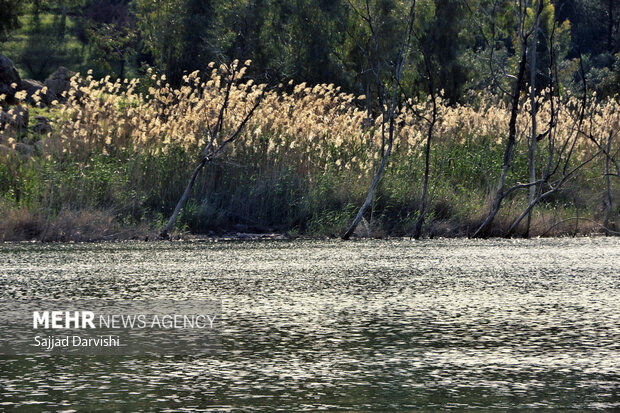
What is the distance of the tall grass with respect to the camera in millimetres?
13539

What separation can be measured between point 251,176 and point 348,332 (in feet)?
29.3

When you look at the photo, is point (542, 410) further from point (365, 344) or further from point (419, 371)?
point (365, 344)

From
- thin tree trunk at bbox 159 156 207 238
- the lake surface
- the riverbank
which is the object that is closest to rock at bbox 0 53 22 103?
thin tree trunk at bbox 159 156 207 238

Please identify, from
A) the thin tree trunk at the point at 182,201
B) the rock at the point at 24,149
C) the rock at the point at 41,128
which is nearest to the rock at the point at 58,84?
the rock at the point at 41,128


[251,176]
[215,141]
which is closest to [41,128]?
[215,141]

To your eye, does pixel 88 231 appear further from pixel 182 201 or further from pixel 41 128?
pixel 41 128

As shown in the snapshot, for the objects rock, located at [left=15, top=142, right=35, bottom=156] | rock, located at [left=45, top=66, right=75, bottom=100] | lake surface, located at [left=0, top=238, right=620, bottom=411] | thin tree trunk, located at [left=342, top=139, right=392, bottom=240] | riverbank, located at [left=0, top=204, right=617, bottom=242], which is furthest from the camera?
rock, located at [left=45, top=66, right=75, bottom=100]

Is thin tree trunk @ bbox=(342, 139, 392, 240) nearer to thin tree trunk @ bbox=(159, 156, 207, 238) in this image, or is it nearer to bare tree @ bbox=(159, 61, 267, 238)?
bare tree @ bbox=(159, 61, 267, 238)

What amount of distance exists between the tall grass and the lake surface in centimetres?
246

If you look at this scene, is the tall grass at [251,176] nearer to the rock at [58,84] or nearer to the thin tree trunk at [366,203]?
the thin tree trunk at [366,203]

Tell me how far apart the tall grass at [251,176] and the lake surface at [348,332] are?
246 cm

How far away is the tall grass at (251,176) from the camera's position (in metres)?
13.5

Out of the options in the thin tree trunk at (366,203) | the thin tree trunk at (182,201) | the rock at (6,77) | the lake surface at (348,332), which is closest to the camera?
the lake surface at (348,332)

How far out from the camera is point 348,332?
19.1 ft
